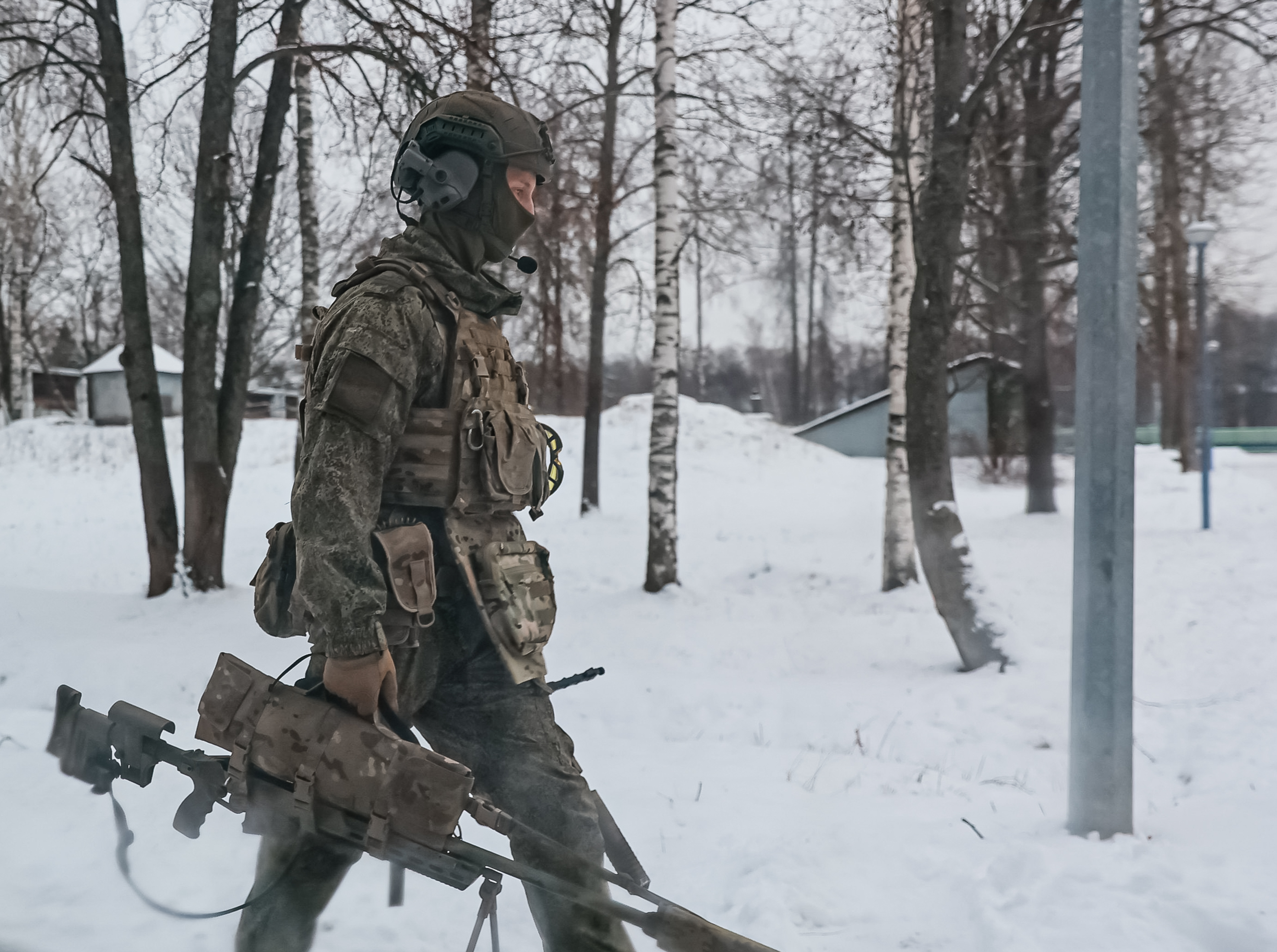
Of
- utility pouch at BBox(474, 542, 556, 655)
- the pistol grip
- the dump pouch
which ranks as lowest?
the pistol grip

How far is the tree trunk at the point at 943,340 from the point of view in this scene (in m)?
6.41

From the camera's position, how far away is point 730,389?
62.6 meters

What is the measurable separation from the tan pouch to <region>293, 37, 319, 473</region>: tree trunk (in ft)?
29.6

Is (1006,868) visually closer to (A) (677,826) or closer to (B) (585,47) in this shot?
(A) (677,826)

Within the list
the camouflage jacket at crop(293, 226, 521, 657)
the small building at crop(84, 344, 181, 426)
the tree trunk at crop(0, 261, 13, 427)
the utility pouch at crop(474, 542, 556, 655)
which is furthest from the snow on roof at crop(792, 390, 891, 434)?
the camouflage jacket at crop(293, 226, 521, 657)

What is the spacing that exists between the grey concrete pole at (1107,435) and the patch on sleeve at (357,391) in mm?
2627

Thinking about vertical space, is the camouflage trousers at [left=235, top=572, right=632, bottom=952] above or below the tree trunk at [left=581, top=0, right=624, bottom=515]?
below

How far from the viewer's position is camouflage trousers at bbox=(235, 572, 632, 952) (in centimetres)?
200

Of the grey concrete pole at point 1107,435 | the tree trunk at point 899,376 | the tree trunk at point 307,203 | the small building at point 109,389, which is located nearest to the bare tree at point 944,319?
the tree trunk at point 899,376

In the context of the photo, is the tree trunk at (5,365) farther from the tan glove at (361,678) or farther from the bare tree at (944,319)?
the tan glove at (361,678)

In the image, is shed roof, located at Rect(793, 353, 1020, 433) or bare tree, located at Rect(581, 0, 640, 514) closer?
bare tree, located at Rect(581, 0, 640, 514)

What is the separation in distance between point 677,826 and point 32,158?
64.9 feet

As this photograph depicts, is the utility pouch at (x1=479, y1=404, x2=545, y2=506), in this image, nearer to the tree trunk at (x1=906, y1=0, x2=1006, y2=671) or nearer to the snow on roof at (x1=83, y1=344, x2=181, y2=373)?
the tree trunk at (x1=906, y1=0, x2=1006, y2=671)

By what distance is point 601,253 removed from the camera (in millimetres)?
13602
